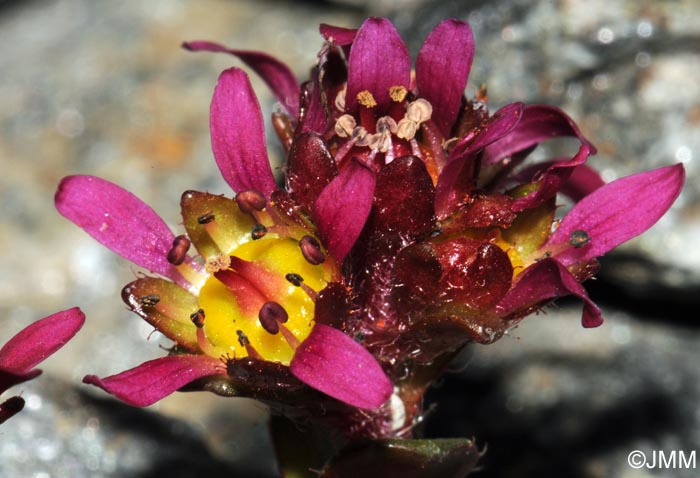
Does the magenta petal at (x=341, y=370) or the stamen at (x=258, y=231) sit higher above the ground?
the stamen at (x=258, y=231)

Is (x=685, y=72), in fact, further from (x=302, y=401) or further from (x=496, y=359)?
(x=302, y=401)

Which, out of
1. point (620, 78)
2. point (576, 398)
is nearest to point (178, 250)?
point (576, 398)

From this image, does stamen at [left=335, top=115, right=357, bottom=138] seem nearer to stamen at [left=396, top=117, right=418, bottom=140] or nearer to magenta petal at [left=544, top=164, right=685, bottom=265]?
stamen at [left=396, top=117, right=418, bottom=140]

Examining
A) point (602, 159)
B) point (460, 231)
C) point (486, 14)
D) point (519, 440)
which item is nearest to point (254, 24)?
point (486, 14)

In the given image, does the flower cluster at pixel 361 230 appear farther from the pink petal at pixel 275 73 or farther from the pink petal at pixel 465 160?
the pink petal at pixel 275 73

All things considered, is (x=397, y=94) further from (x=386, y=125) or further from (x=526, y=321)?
(x=526, y=321)

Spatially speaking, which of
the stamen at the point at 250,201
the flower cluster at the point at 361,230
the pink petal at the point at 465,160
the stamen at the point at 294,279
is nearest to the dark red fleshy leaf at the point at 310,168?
the flower cluster at the point at 361,230

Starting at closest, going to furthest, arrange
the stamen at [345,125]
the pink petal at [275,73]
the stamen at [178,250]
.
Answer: the stamen at [178,250]
the stamen at [345,125]
the pink petal at [275,73]
